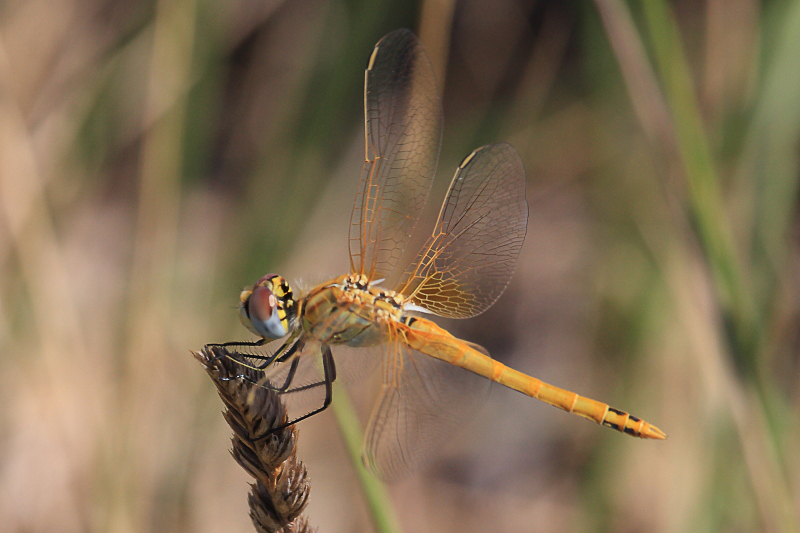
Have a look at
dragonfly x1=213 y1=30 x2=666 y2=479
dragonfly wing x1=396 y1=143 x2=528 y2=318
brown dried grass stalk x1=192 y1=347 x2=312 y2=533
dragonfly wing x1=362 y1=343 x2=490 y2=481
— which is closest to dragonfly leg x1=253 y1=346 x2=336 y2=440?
dragonfly x1=213 y1=30 x2=666 y2=479

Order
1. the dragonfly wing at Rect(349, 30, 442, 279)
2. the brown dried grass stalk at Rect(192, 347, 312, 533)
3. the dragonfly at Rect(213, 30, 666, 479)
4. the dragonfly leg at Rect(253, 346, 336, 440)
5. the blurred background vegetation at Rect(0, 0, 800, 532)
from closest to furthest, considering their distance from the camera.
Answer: the brown dried grass stalk at Rect(192, 347, 312, 533), the dragonfly leg at Rect(253, 346, 336, 440), the dragonfly at Rect(213, 30, 666, 479), the dragonfly wing at Rect(349, 30, 442, 279), the blurred background vegetation at Rect(0, 0, 800, 532)

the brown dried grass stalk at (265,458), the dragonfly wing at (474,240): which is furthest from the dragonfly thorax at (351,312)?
the brown dried grass stalk at (265,458)

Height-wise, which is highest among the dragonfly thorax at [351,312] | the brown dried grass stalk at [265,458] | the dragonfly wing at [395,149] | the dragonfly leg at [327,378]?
the dragonfly wing at [395,149]

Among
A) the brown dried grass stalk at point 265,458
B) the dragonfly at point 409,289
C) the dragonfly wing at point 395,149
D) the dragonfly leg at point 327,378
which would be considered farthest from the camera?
the dragonfly wing at point 395,149

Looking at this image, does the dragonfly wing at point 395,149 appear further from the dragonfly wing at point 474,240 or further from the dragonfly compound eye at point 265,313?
the dragonfly compound eye at point 265,313

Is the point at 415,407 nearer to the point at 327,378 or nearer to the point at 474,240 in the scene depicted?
the point at 327,378

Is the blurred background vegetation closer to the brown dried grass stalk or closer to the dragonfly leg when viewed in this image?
the dragonfly leg
